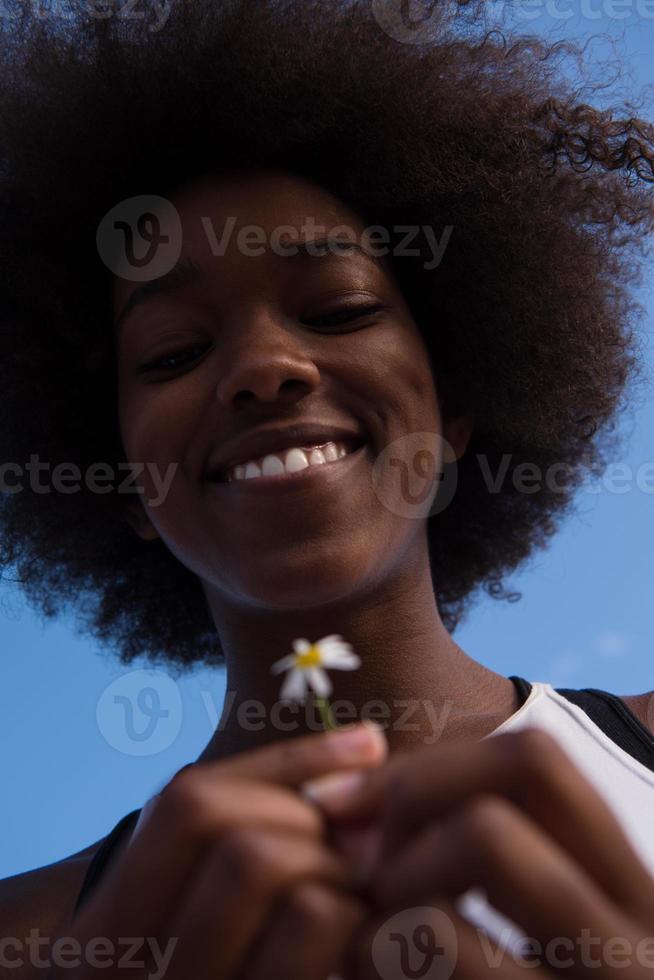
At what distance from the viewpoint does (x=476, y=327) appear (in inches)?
143

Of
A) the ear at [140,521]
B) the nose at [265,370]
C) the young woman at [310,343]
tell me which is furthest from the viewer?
the ear at [140,521]

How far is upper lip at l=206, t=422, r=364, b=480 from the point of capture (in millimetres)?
2785

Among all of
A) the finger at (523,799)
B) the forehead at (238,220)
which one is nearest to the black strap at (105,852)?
the forehead at (238,220)

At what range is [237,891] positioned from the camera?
1172 mm

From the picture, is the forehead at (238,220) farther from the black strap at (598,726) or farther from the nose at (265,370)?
the black strap at (598,726)

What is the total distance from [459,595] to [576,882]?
3.31 metres

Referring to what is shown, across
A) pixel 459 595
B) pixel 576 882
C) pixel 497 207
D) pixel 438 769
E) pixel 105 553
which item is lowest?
pixel 576 882

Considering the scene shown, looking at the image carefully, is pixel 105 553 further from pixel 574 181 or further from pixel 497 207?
pixel 574 181

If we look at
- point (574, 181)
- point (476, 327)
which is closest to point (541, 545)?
point (476, 327)

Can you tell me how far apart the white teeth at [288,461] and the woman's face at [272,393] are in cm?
3

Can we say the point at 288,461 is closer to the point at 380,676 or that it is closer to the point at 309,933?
the point at 380,676

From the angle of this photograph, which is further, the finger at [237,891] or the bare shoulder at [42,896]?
the bare shoulder at [42,896]

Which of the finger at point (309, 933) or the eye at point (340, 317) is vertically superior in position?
the eye at point (340, 317)

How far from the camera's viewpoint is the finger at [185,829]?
1.21 m
